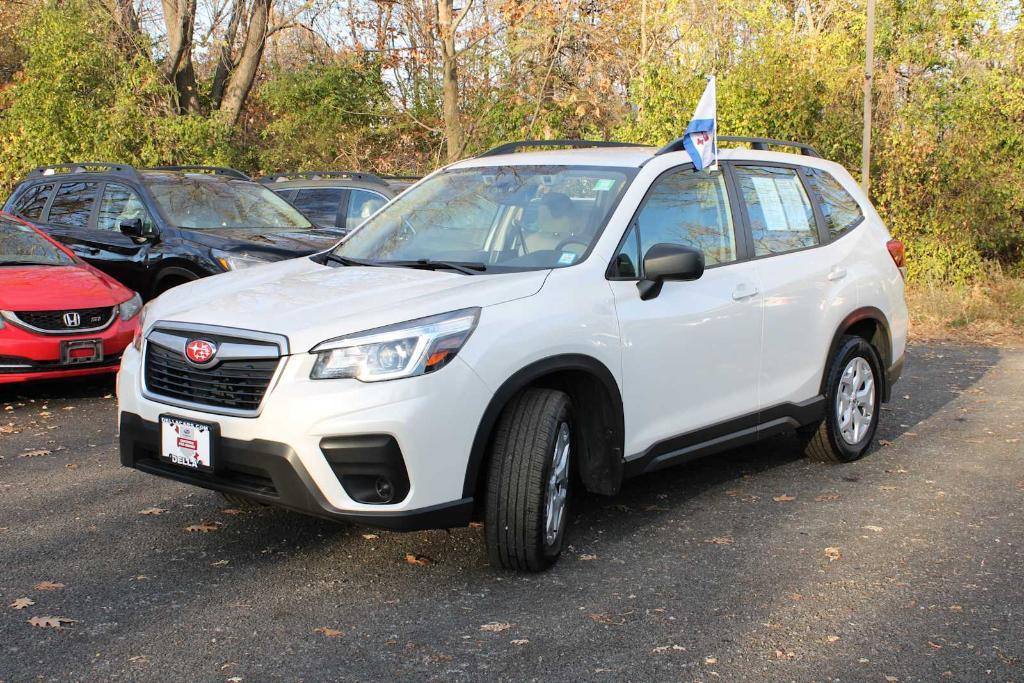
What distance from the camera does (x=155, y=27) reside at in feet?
85.1

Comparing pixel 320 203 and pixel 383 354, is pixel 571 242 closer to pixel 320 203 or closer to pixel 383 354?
pixel 383 354

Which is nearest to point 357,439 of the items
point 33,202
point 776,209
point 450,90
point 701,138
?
point 701,138

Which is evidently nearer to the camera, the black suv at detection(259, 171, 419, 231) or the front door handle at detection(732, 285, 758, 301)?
the front door handle at detection(732, 285, 758, 301)

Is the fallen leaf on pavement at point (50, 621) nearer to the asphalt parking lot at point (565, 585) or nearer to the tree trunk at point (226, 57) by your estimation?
the asphalt parking lot at point (565, 585)

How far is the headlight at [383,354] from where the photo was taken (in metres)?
4.16

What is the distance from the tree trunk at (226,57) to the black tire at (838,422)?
72.5 ft

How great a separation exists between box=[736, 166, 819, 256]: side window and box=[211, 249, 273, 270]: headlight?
4.55 metres

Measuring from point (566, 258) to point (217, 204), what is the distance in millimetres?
6292

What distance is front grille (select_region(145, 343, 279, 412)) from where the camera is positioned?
4273mm

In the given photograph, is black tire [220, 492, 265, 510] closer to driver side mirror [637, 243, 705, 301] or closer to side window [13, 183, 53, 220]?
driver side mirror [637, 243, 705, 301]

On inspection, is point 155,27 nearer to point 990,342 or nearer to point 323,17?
point 323,17

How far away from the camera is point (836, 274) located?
6.30 m

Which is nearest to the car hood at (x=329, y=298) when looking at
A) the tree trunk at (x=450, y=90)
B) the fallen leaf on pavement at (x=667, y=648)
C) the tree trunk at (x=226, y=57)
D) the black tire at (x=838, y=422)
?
the fallen leaf on pavement at (x=667, y=648)

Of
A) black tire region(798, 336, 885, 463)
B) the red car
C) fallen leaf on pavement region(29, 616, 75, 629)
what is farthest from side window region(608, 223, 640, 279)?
the red car
